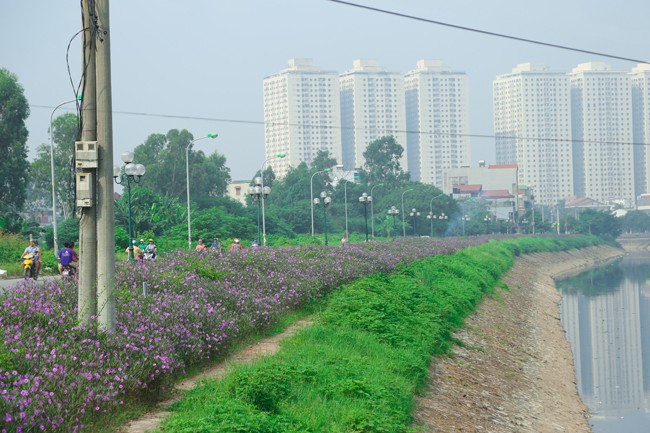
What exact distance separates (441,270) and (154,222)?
75.7ft

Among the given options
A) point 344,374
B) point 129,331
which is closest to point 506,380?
point 344,374

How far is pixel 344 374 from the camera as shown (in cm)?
1169

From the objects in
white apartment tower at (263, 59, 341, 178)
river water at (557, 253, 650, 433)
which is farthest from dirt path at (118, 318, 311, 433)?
white apartment tower at (263, 59, 341, 178)

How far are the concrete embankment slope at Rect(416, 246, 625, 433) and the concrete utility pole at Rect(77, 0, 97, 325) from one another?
4.81 meters

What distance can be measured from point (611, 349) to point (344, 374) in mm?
20255

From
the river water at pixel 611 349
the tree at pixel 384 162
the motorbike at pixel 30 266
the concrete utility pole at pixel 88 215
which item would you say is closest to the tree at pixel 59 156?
the river water at pixel 611 349

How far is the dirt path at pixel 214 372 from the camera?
339 inches

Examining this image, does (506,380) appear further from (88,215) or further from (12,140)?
(12,140)

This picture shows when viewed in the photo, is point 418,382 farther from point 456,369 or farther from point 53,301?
point 53,301

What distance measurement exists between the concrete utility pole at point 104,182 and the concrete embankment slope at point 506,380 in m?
4.63

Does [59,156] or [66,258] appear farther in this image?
[59,156]

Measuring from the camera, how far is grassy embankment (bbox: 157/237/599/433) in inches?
351

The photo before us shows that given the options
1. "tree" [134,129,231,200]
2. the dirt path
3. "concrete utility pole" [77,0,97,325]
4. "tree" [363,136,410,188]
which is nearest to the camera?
the dirt path

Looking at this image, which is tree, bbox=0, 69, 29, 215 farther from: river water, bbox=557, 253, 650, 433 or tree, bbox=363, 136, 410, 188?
tree, bbox=363, 136, 410, 188
